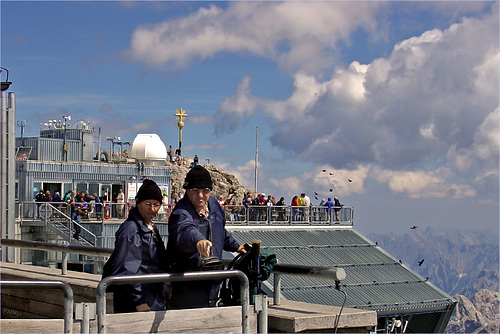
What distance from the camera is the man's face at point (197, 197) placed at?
6.08m

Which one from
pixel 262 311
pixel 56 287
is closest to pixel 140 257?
pixel 56 287

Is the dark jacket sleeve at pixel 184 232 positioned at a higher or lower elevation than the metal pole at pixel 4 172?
lower

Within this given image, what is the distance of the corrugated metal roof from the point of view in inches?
1458

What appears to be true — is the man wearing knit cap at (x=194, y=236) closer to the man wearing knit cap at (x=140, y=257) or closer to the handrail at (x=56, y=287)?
the man wearing knit cap at (x=140, y=257)

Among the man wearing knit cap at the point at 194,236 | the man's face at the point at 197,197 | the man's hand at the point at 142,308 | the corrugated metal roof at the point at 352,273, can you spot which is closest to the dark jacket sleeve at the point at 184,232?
the man wearing knit cap at the point at 194,236

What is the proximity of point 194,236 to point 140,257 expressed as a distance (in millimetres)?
433

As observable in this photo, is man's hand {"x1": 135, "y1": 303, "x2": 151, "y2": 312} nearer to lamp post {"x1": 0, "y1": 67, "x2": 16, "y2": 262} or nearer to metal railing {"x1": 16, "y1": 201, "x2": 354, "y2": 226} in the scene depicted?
lamp post {"x1": 0, "y1": 67, "x2": 16, "y2": 262}

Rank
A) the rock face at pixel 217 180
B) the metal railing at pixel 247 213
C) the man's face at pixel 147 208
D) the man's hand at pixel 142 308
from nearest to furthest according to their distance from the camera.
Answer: the man's hand at pixel 142 308 < the man's face at pixel 147 208 < the metal railing at pixel 247 213 < the rock face at pixel 217 180

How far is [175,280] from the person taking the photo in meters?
5.32

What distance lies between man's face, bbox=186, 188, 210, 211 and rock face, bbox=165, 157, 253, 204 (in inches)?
2175

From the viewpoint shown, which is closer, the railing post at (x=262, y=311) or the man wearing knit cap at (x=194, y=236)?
the man wearing knit cap at (x=194, y=236)

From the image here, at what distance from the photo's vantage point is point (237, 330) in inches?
231

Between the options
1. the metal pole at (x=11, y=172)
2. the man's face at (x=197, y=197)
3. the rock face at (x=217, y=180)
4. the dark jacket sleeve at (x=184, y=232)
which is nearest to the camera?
the dark jacket sleeve at (x=184, y=232)

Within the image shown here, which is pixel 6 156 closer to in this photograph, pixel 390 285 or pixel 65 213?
pixel 65 213
